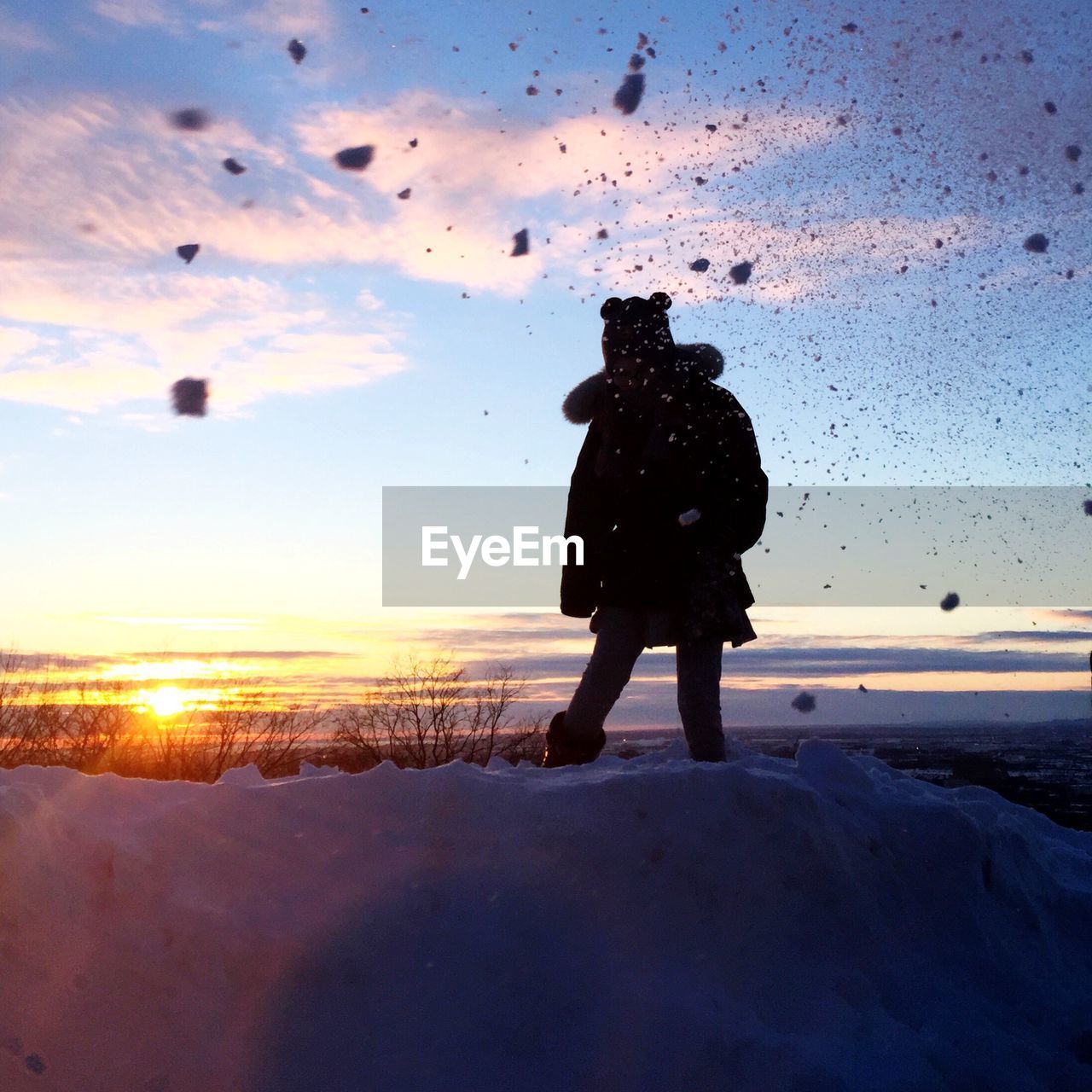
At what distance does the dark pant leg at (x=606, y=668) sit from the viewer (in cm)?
403

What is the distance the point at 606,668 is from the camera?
4039 millimetres

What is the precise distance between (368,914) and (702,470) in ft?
6.96

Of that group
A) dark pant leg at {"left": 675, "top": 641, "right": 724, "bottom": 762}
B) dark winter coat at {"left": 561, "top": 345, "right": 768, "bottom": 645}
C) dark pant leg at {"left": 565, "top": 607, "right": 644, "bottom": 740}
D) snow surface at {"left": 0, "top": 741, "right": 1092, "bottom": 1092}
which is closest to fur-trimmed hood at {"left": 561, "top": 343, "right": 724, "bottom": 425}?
dark winter coat at {"left": 561, "top": 345, "right": 768, "bottom": 645}

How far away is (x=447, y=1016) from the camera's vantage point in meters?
2.34

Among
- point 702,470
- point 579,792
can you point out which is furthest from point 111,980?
point 702,470

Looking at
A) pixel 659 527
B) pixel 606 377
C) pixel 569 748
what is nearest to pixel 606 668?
pixel 569 748

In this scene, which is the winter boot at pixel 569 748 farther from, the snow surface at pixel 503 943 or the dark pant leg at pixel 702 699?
the snow surface at pixel 503 943

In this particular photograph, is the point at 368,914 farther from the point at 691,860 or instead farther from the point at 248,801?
the point at 691,860

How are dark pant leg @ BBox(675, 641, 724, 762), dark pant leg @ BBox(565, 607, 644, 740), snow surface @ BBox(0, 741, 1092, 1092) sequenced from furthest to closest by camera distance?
dark pant leg @ BBox(565, 607, 644, 740), dark pant leg @ BBox(675, 641, 724, 762), snow surface @ BBox(0, 741, 1092, 1092)

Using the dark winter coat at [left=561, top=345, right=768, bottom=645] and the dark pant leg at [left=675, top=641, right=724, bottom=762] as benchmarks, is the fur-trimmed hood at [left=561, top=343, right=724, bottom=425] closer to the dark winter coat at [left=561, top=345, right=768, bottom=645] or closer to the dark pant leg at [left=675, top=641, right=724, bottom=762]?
the dark winter coat at [left=561, top=345, right=768, bottom=645]

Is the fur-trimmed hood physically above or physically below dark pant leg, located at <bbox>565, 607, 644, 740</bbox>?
above

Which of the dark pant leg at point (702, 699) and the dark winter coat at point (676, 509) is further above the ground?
the dark winter coat at point (676, 509)

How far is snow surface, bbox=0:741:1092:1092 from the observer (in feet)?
7.55

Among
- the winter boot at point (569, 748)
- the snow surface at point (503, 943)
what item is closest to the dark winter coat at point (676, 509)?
the winter boot at point (569, 748)
